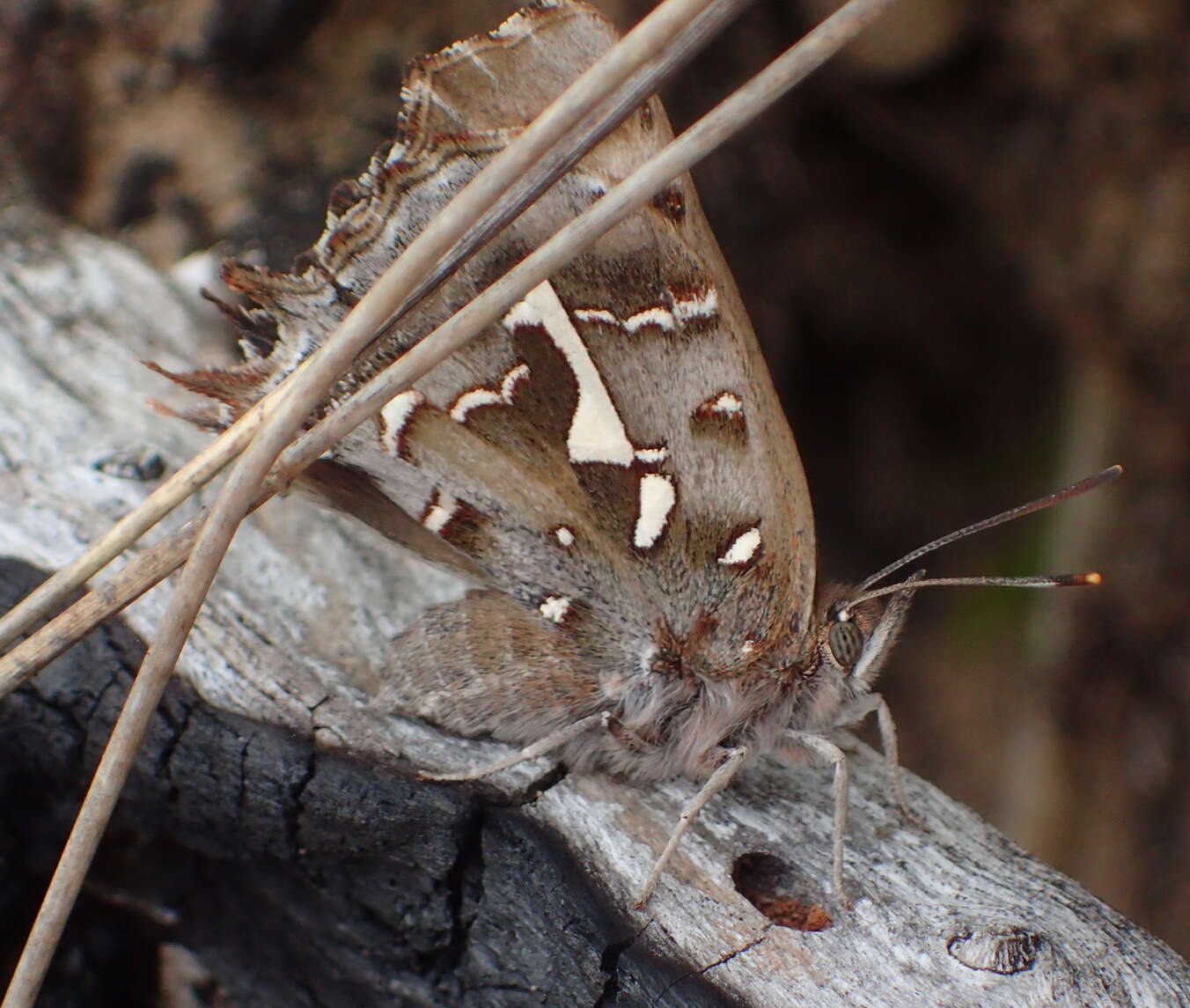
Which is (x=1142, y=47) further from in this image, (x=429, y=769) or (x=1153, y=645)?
(x=429, y=769)

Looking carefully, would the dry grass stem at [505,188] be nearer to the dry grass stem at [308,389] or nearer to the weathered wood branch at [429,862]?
the dry grass stem at [308,389]

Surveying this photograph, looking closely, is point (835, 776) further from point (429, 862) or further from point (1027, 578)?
point (429, 862)

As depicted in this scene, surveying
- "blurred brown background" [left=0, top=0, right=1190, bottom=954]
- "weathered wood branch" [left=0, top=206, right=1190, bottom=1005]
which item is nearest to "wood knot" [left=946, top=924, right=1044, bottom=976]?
"weathered wood branch" [left=0, top=206, right=1190, bottom=1005]

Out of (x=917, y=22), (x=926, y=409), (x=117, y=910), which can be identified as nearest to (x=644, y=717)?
(x=117, y=910)

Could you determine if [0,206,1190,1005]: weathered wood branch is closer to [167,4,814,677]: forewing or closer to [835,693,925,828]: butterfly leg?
[835,693,925,828]: butterfly leg

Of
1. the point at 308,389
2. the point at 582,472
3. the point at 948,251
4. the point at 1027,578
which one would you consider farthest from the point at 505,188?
the point at 948,251

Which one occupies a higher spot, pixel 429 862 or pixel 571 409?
pixel 571 409

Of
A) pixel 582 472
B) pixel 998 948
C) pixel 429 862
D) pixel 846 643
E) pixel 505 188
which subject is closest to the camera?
pixel 505 188
